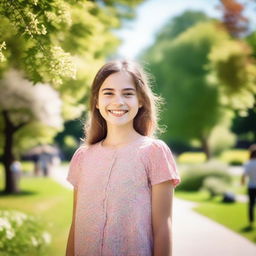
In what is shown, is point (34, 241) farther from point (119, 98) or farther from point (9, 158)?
point (9, 158)

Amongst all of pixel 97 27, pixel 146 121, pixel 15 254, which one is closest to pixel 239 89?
pixel 97 27

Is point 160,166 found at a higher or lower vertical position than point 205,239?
higher

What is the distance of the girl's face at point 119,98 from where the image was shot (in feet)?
9.24

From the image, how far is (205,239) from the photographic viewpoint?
27.7 ft

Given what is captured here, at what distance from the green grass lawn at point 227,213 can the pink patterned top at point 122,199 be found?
6.10 m

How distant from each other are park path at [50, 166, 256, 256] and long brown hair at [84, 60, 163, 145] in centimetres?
472

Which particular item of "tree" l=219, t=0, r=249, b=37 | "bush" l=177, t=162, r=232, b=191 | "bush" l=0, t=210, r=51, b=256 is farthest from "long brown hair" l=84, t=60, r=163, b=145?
"bush" l=177, t=162, r=232, b=191

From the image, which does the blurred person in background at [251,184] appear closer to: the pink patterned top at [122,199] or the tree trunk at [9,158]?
the pink patterned top at [122,199]

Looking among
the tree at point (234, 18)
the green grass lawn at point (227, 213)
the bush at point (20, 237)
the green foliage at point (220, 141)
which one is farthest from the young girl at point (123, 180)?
the green foliage at point (220, 141)

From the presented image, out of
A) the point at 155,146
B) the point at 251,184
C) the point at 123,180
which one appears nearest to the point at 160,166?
the point at 155,146

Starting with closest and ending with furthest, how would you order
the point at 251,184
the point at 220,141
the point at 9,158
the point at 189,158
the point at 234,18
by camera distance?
the point at 251,184, the point at 234,18, the point at 9,158, the point at 220,141, the point at 189,158

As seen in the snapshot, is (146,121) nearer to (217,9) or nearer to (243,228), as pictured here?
(243,228)

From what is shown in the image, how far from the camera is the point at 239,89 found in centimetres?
1541

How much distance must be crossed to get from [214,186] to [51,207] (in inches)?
261
